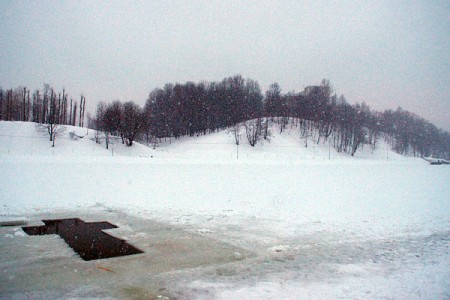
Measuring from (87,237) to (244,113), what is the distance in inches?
3730

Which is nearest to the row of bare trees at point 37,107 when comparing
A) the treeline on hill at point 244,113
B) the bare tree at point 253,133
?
the treeline on hill at point 244,113

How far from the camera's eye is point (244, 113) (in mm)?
101750

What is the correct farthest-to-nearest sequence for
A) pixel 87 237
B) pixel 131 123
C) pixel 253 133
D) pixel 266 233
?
1. pixel 253 133
2. pixel 131 123
3. pixel 266 233
4. pixel 87 237

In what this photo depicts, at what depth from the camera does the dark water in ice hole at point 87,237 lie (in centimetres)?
706

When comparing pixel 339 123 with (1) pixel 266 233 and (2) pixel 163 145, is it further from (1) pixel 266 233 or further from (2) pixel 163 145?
(1) pixel 266 233

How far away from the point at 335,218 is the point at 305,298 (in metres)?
7.09

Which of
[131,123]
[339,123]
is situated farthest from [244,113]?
[131,123]

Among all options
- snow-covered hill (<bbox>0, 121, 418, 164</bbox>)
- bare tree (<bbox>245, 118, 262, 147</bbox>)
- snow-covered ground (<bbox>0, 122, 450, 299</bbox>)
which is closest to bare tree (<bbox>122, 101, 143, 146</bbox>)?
snow-covered hill (<bbox>0, 121, 418, 164</bbox>)

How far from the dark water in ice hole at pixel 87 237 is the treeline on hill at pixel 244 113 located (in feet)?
208

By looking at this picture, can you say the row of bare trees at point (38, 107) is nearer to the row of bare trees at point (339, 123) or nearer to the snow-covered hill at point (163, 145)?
the snow-covered hill at point (163, 145)

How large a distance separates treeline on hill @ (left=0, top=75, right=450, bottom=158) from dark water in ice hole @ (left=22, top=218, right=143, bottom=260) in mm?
63291

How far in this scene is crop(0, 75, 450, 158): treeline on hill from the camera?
3319 inches

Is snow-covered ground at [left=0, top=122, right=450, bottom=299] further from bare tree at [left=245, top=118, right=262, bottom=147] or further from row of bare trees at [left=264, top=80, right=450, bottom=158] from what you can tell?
row of bare trees at [left=264, top=80, right=450, bottom=158]

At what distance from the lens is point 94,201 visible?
1373 centimetres
